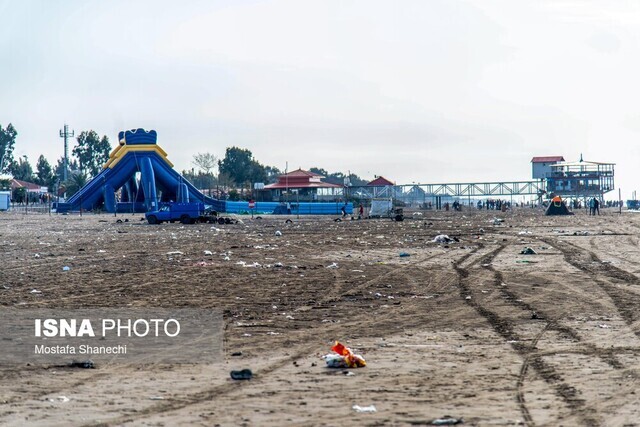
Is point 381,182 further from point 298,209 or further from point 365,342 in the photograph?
point 365,342

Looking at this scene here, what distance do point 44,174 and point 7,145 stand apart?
1088 cm

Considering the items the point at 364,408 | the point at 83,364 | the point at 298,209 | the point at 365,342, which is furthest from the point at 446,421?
the point at 298,209

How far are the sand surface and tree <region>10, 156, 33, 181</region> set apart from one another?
457 ft

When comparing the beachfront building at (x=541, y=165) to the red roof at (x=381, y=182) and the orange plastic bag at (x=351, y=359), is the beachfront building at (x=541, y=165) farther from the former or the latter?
the orange plastic bag at (x=351, y=359)

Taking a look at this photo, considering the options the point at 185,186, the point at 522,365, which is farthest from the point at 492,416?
the point at 185,186

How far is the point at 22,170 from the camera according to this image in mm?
158750

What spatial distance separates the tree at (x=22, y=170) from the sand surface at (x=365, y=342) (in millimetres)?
139196

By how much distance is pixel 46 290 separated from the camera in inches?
629

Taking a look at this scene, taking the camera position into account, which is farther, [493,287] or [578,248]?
[578,248]

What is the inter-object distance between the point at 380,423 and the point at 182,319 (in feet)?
20.8

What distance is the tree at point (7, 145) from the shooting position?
151 m

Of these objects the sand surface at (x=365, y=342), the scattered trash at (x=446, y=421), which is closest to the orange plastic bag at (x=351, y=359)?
the sand surface at (x=365, y=342)

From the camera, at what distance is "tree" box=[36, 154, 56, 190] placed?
141625 millimetres

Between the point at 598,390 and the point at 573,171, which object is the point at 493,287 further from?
the point at 573,171
